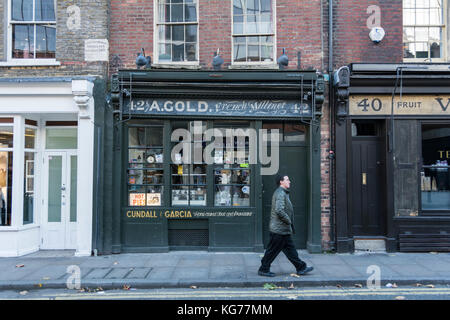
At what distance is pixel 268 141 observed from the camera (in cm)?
827

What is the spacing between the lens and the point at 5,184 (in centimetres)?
788

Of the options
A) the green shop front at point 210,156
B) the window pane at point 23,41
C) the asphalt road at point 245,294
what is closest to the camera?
the asphalt road at point 245,294

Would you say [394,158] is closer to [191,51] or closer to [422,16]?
[422,16]

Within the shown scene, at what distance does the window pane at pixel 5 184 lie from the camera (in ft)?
25.6

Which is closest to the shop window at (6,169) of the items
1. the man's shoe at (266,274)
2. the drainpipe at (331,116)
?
the man's shoe at (266,274)

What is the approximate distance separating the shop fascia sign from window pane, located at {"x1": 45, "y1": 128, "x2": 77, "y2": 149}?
197cm

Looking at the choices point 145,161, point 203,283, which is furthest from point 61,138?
point 203,283

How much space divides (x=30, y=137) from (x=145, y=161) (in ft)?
10.2

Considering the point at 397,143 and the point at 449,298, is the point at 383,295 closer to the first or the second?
the point at 449,298

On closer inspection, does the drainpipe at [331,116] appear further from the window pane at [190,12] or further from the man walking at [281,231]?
the window pane at [190,12]

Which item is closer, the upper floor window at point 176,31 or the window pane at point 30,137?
the window pane at point 30,137

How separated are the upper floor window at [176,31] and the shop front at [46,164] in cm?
208
